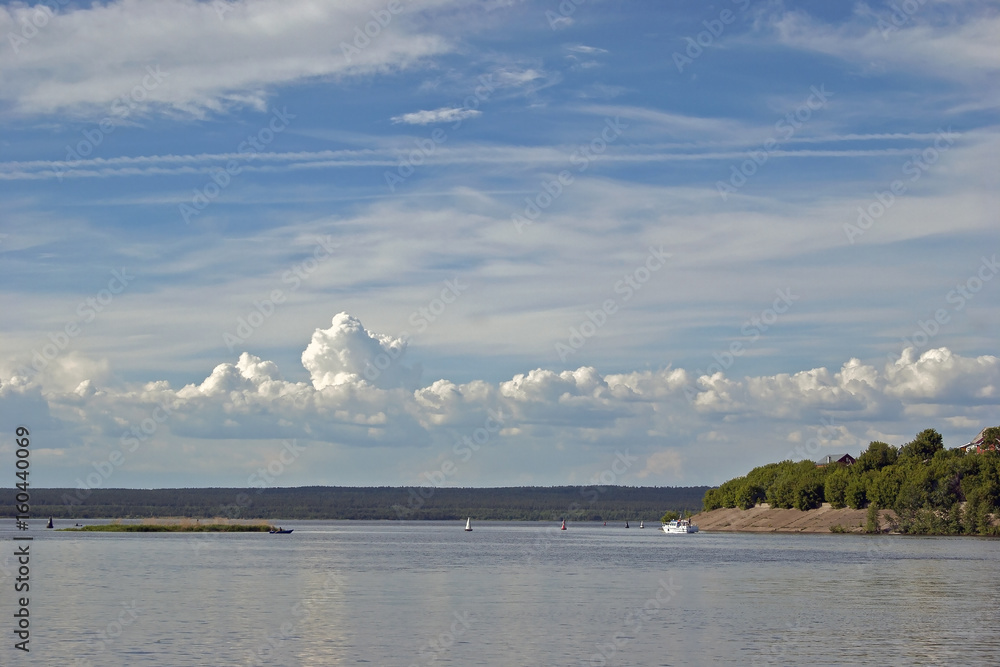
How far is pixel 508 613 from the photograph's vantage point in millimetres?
66688

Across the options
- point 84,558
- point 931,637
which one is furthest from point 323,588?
point 84,558

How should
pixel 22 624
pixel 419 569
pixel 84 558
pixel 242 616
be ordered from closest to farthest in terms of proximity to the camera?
pixel 22 624 → pixel 242 616 → pixel 419 569 → pixel 84 558

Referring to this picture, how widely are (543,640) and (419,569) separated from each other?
5640 centimetres

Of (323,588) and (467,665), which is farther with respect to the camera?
(323,588)

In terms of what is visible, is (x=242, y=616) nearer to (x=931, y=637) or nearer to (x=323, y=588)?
(x=323, y=588)

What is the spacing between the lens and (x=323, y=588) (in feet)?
277

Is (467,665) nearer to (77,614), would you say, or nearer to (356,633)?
(356,633)

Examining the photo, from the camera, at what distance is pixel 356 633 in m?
57.2

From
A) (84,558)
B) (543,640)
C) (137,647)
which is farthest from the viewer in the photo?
(84,558)

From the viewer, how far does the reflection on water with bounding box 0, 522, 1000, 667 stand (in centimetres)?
5000

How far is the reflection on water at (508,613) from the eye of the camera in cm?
5000

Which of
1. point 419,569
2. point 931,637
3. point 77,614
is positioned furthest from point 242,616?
point 419,569

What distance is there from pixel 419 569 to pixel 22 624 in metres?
54.3

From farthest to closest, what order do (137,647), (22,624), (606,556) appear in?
(606,556) < (22,624) < (137,647)
